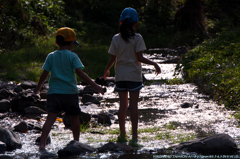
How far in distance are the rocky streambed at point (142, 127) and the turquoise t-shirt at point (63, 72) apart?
0.64m

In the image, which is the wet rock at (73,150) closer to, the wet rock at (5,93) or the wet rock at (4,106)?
the wet rock at (4,106)

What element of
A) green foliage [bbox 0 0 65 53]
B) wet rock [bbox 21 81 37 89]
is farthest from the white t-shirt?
green foliage [bbox 0 0 65 53]

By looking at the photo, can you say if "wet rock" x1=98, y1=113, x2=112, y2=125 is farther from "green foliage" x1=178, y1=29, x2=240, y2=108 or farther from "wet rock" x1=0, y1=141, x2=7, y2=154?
"green foliage" x1=178, y1=29, x2=240, y2=108

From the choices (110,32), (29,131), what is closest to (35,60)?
(29,131)

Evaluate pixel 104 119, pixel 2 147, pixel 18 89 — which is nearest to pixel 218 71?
pixel 104 119

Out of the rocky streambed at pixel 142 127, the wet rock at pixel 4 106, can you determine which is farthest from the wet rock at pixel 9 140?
the wet rock at pixel 4 106

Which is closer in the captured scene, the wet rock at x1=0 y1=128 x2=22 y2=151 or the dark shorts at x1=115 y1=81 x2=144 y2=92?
the wet rock at x1=0 y1=128 x2=22 y2=151

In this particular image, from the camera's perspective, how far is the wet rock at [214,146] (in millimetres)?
3490

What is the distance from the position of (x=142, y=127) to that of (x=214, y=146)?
65.6 inches

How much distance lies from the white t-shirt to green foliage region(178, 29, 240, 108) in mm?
2215

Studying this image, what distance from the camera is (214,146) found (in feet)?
11.5

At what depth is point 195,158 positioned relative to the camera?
329cm

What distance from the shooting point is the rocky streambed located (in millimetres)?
3523

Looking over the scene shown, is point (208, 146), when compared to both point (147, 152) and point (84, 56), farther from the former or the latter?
point (84, 56)
